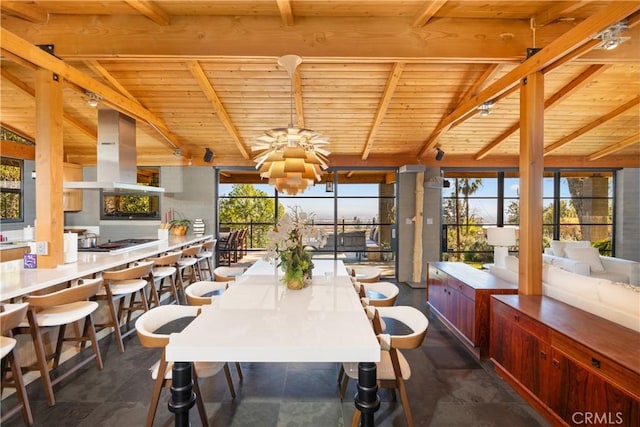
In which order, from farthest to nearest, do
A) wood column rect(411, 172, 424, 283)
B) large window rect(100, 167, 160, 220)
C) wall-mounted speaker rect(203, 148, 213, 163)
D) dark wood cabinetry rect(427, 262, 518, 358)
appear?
large window rect(100, 167, 160, 220), wood column rect(411, 172, 424, 283), wall-mounted speaker rect(203, 148, 213, 163), dark wood cabinetry rect(427, 262, 518, 358)

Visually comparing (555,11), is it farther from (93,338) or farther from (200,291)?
(93,338)

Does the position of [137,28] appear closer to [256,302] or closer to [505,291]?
[256,302]

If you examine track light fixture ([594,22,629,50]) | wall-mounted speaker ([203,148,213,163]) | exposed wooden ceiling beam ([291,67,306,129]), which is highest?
exposed wooden ceiling beam ([291,67,306,129])

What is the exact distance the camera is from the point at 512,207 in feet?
23.6

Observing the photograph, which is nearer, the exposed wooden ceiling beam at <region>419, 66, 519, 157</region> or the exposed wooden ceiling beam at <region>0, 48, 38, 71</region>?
the exposed wooden ceiling beam at <region>0, 48, 38, 71</region>

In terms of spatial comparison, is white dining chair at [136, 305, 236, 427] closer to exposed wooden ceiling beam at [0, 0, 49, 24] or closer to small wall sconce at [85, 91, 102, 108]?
small wall sconce at [85, 91, 102, 108]

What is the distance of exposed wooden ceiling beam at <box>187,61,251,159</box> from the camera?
3.73m

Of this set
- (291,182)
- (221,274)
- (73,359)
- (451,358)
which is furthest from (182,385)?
(451,358)

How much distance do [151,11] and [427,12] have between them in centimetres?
248

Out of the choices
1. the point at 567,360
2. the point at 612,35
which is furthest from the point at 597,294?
the point at 612,35

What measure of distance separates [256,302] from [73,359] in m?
2.27

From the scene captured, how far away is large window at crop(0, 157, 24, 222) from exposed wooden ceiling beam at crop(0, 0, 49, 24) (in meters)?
4.21

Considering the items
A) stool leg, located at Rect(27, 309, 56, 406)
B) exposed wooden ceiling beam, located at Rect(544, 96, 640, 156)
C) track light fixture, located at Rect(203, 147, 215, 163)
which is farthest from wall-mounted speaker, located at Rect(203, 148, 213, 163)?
exposed wooden ceiling beam, located at Rect(544, 96, 640, 156)

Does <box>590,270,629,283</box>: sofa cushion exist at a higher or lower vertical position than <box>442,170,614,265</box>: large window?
lower
